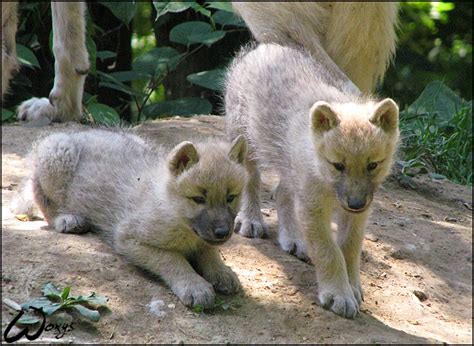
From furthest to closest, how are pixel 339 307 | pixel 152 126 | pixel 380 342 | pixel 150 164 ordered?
pixel 152 126
pixel 150 164
pixel 339 307
pixel 380 342

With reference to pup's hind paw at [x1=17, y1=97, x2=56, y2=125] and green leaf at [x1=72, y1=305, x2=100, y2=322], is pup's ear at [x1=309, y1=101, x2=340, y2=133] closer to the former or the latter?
green leaf at [x1=72, y1=305, x2=100, y2=322]

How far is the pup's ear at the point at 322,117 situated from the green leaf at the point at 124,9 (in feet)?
13.7

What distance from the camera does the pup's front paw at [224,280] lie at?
471cm

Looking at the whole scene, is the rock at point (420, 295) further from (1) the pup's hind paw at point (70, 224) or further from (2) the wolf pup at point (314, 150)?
(1) the pup's hind paw at point (70, 224)

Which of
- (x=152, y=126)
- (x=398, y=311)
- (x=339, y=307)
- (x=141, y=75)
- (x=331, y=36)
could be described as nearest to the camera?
(x=339, y=307)

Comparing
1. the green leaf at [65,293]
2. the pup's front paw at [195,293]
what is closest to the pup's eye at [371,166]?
the pup's front paw at [195,293]

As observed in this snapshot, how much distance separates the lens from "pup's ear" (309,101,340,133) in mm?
4598

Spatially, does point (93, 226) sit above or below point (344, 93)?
below

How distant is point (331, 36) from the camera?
674cm

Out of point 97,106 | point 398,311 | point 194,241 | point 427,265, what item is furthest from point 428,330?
point 97,106

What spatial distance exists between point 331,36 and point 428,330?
2767 millimetres

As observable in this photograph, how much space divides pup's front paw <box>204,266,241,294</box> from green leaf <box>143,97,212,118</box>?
155 inches

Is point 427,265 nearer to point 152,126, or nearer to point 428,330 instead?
point 428,330

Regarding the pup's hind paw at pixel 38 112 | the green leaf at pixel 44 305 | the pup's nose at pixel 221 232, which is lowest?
the pup's hind paw at pixel 38 112
